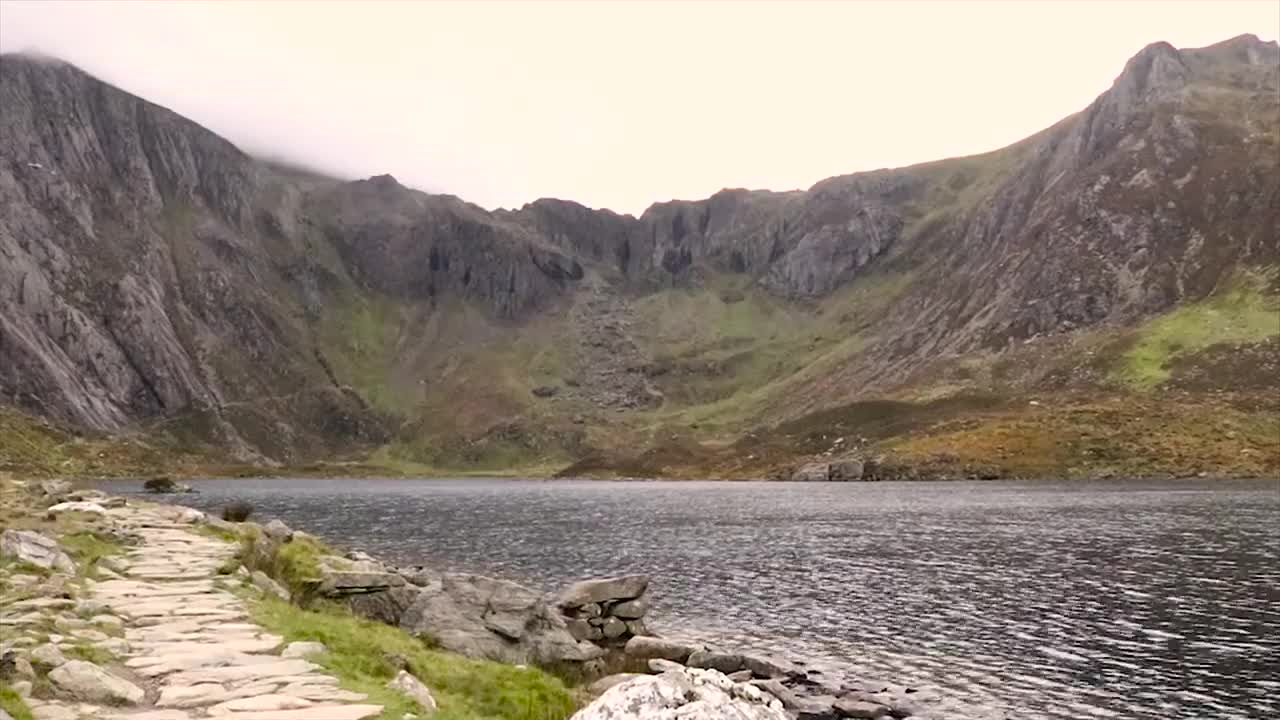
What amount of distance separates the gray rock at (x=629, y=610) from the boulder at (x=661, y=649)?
18.5ft

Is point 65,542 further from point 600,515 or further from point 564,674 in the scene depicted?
point 600,515

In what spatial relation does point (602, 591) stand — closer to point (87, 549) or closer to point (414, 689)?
point (87, 549)

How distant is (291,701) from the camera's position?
17.5 m

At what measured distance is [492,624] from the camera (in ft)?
114

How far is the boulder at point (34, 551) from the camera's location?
94.4ft

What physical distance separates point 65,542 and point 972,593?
152 feet

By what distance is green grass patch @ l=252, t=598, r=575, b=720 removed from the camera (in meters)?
19.2

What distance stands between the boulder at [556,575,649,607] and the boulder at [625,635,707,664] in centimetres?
625

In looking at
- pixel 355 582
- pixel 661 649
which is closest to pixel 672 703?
pixel 355 582

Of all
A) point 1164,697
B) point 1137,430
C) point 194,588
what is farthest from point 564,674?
point 1137,430

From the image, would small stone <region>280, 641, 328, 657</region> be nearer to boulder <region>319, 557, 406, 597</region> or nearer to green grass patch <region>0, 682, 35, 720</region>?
green grass patch <region>0, 682, 35, 720</region>

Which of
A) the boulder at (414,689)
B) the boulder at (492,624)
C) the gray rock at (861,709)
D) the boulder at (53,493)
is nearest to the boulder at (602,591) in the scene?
the boulder at (492,624)

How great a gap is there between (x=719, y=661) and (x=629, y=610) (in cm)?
946

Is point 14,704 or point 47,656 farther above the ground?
point 14,704
